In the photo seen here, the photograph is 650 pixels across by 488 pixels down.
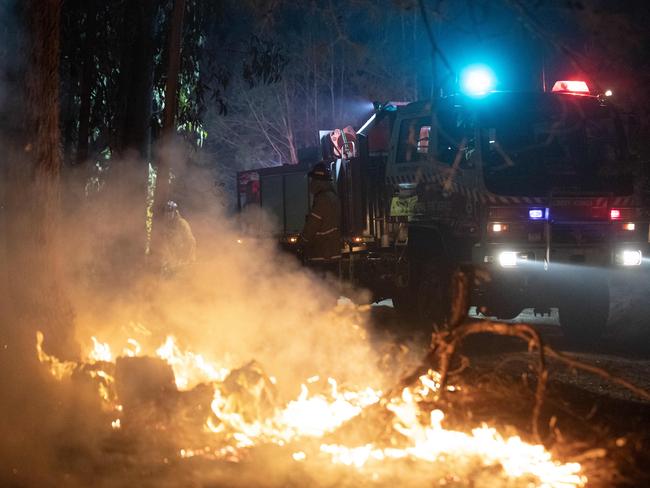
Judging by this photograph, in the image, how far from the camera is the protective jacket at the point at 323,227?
11.4 metres

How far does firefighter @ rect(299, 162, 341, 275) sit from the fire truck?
90 centimetres

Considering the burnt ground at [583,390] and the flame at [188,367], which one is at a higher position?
the flame at [188,367]

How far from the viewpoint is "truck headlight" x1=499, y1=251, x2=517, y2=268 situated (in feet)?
29.6

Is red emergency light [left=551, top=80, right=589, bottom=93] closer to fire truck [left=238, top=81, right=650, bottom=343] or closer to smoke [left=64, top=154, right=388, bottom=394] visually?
fire truck [left=238, top=81, right=650, bottom=343]

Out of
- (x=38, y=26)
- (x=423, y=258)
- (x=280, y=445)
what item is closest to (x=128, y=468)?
(x=280, y=445)

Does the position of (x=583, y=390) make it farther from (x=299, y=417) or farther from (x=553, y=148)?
(x=553, y=148)

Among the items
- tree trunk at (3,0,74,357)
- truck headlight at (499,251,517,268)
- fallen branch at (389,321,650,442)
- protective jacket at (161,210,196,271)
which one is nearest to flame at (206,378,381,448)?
fallen branch at (389,321,650,442)

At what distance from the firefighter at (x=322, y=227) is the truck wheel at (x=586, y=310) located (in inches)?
131

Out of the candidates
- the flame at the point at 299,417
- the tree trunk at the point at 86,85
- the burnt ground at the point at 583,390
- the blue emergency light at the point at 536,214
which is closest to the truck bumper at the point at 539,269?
the blue emergency light at the point at 536,214

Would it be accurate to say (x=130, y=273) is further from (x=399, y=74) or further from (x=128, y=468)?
(x=399, y=74)

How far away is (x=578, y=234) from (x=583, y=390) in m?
2.66

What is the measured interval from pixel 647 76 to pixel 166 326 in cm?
1000

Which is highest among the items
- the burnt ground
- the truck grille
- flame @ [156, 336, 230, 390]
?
the truck grille

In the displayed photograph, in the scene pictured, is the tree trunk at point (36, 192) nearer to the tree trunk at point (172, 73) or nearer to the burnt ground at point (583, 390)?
the tree trunk at point (172, 73)
